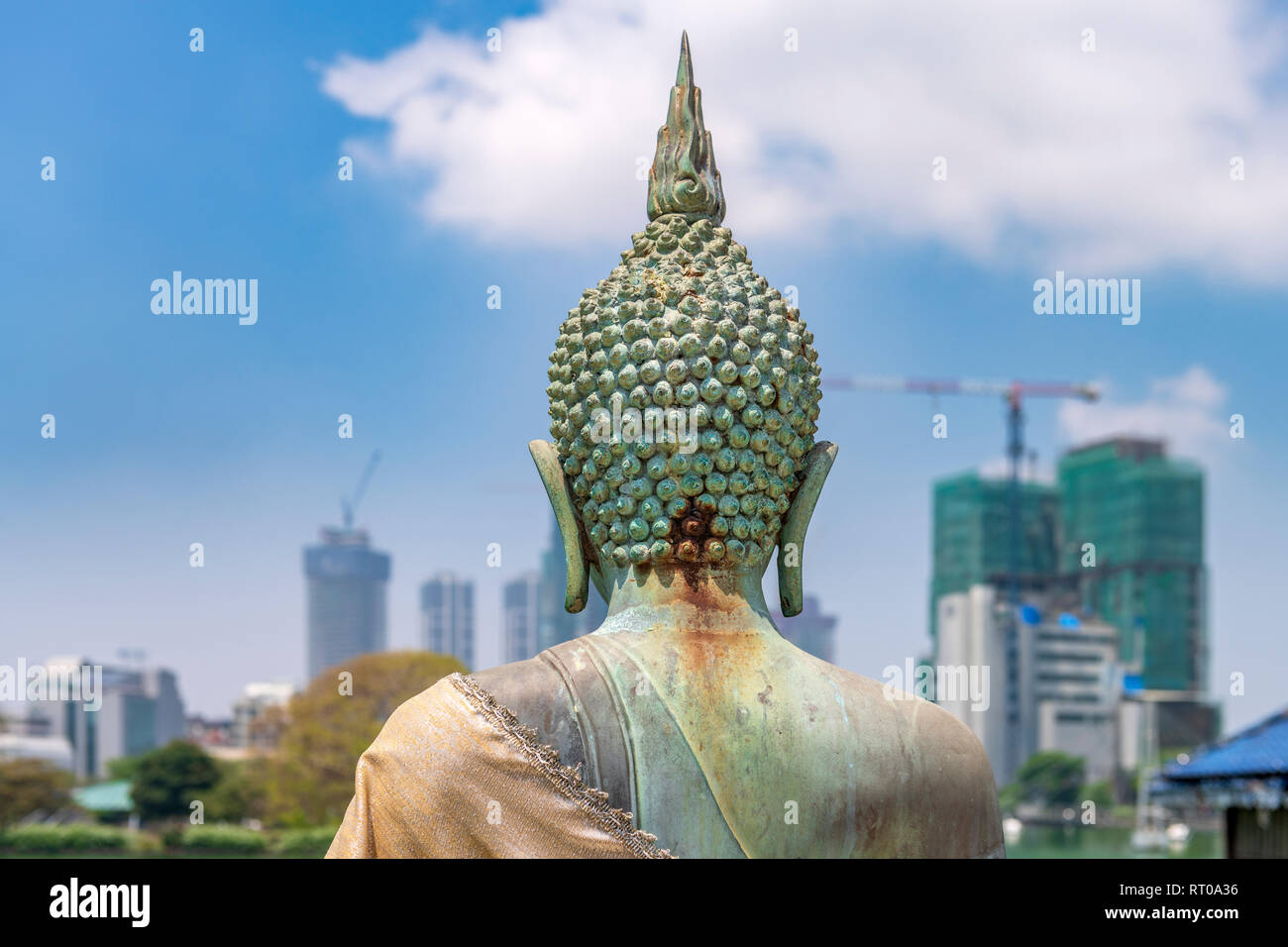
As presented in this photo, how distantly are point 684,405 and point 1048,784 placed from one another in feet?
515

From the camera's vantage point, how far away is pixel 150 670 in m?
147

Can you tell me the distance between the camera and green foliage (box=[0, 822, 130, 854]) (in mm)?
74438

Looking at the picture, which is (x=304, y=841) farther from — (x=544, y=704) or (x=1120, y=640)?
(x=1120, y=640)

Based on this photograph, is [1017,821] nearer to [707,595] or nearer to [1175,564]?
[1175,564]

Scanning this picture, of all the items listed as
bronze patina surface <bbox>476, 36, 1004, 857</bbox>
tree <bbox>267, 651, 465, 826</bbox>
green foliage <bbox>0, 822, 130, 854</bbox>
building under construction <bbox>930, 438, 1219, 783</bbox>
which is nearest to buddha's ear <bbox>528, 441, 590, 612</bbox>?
bronze patina surface <bbox>476, 36, 1004, 857</bbox>

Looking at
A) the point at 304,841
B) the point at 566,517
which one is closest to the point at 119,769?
the point at 304,841

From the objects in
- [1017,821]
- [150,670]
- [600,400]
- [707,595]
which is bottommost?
[1017,821]

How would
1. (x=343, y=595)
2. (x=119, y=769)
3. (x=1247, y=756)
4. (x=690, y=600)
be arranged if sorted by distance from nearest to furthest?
(x=690, y=600)
(x=1247, y=756)
(x=119, y=769)
(x=343, y=595)

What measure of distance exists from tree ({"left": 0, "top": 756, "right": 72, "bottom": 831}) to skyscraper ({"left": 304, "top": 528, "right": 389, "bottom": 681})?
→ 7086 cm

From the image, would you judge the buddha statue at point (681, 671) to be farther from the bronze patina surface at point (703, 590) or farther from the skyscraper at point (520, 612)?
the skyscraper at point (520, 612)

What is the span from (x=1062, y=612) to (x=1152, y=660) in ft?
58.4

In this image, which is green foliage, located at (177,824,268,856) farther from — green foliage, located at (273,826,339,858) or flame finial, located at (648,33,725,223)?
flame finial, located at (648,33,725,223)

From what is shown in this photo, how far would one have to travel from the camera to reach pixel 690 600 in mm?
5289
